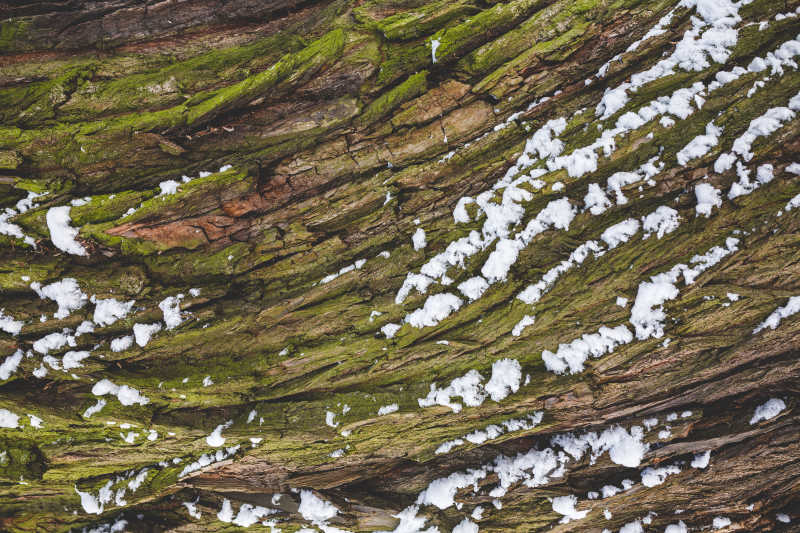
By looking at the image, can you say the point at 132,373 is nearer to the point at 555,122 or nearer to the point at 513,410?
the point at 513,410

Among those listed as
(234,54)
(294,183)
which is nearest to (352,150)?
(294,183)

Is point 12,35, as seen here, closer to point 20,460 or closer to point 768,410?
point 20,460

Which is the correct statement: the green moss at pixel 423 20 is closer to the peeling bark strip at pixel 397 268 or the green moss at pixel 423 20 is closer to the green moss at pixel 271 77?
the peeling bark strip at pixel 397 268

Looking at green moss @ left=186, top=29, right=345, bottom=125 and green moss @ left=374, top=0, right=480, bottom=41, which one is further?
green moss @ left=374, top=0, right=480, bottom=41

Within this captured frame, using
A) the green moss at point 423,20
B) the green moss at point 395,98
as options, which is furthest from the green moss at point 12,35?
the green moss at point 423,20

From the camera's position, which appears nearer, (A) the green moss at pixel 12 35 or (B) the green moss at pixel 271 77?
(B) the green moss at pixel 271 77

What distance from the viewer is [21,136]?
7.81 m

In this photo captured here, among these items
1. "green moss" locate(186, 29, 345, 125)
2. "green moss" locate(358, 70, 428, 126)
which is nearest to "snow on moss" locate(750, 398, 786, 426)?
"green moss" locate(358, 70, 428, 126)

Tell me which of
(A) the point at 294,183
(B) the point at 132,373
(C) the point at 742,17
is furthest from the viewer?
(A) the point at 294,183

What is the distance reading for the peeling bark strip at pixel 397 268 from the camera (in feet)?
23.5

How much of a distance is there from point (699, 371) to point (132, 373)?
12.0 m

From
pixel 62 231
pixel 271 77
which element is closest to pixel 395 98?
pixel 271 77

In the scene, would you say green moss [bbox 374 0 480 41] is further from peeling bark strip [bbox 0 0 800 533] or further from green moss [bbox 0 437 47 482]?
green moss [bbox 0 437 47 482]

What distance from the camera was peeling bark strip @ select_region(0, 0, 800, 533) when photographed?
7.16 m
